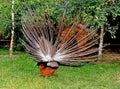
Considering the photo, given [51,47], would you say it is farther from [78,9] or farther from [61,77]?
[78,9]

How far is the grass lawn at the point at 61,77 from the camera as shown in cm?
792

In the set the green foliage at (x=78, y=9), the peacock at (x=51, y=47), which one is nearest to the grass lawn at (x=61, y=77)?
the peacock at (x=51, y=47)

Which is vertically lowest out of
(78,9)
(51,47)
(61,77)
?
(61,77)

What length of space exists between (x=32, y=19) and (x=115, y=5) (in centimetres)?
244

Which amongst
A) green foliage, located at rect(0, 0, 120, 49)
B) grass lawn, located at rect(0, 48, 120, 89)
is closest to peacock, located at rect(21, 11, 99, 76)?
grass lawn, located at rect(0, 48, 120, 89)

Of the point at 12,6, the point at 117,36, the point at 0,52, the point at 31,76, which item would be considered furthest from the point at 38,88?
the point at 117,36

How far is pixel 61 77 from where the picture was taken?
8844mm

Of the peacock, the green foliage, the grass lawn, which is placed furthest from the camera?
the green foliage

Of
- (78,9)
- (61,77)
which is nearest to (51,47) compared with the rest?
(61,77)

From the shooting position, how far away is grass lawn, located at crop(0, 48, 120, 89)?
792cm

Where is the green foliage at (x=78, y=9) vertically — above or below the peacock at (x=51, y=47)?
above

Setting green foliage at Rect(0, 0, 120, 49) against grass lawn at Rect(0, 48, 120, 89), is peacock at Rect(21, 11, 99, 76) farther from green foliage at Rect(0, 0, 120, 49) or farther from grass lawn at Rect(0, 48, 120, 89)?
green foliage at Rect(0, 0, 120, 49)

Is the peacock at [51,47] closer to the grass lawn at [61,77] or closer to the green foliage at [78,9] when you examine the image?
the grass lawn at [61,77]

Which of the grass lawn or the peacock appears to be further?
the peacock
